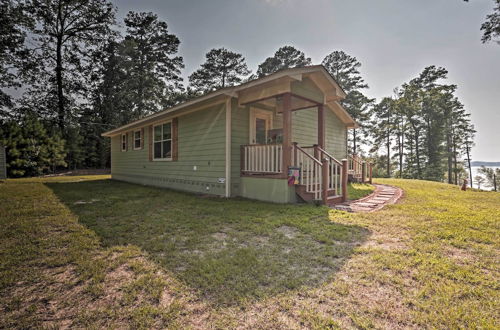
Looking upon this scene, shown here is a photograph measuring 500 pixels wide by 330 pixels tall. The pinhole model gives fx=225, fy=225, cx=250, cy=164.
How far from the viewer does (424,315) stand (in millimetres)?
1604

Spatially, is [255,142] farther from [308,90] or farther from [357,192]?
[357,192]

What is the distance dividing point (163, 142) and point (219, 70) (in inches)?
700

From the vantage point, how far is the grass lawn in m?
1.62

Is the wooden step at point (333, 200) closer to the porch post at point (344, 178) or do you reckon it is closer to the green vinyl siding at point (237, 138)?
the porch post at point (344, 178)

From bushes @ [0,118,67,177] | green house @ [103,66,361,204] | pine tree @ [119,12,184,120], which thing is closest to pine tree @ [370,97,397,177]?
green house @ [103,66,361,204]

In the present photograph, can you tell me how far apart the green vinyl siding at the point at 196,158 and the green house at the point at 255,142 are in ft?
0.09

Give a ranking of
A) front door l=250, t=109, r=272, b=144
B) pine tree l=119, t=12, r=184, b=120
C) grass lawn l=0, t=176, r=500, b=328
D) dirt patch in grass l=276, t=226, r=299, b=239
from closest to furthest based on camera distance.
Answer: grass lawn l=0, t=176, r=500, b=328 < dirt patch in grass l=276, t=226, r=299, b=239 < front door l=250, t=109, r=272, b=144 < pine tree l=119, t=12, r=184, b=120

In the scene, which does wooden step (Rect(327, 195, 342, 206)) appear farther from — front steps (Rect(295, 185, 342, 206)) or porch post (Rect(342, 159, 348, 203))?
porch post (Rect(342, 159, 348, 203))

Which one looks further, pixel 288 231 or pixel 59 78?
pixel 59 78

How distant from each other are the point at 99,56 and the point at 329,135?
22.3 m

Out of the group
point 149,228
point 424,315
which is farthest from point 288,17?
point 424,315

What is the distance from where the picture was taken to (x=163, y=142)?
9.04 metres

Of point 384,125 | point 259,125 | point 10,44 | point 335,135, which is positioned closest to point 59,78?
point 10,44

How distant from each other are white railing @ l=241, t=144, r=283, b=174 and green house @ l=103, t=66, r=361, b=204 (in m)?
0.02
